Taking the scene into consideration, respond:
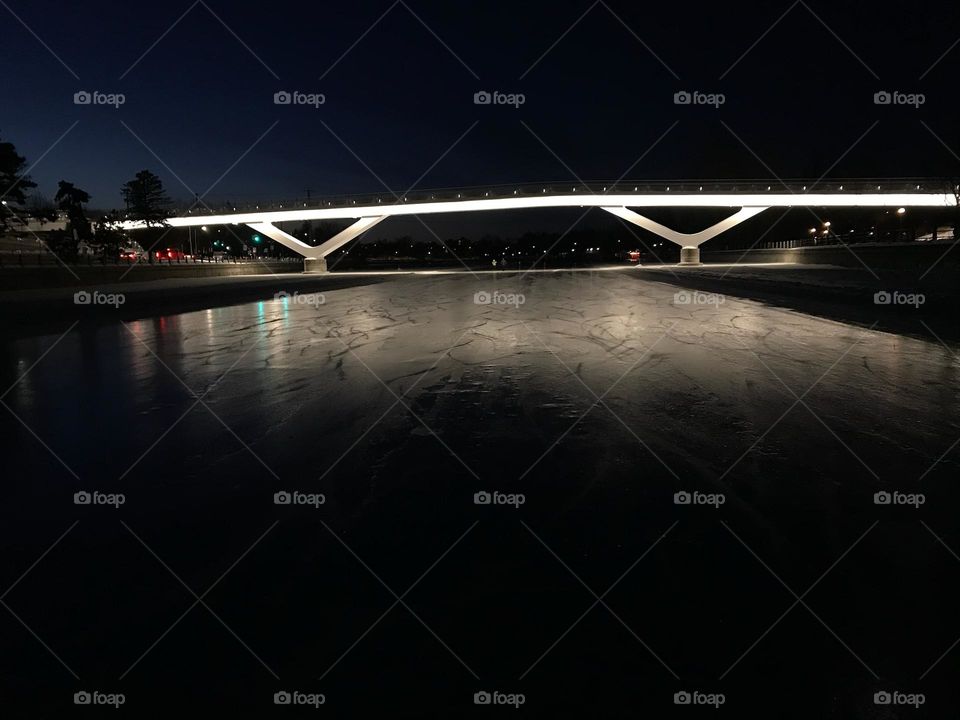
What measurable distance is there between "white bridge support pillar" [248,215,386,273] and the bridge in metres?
0.14

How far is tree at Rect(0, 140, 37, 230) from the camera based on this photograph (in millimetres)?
34906

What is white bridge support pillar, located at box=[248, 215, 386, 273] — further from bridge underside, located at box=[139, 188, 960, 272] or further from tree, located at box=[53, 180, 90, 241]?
tree, located at box=[53, 180, 90, 241]

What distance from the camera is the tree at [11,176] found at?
3491cm

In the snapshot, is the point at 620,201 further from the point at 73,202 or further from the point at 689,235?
the point at 73,202

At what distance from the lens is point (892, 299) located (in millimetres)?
20797

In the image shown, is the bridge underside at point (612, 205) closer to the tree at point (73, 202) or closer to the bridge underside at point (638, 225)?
the bridge underside at point (638, 225)

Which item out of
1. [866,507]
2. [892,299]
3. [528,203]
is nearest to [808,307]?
[892,299]

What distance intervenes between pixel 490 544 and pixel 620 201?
75.2m

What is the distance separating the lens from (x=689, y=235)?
3027 inches

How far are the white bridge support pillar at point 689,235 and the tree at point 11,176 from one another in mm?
59912

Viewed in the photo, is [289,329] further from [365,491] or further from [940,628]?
[940,628]

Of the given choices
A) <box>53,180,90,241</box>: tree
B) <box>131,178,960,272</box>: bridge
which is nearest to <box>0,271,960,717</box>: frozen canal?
<box>53,180,90,241</box>: tree

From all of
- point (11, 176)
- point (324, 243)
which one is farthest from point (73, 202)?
point (324, 243)

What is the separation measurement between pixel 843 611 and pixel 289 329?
54.0 feet
